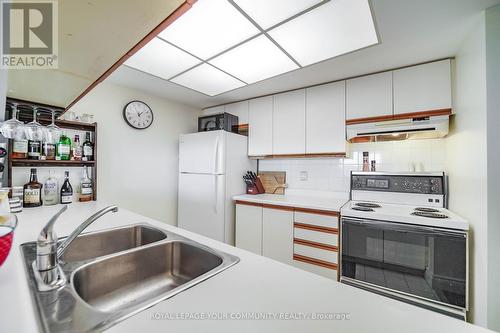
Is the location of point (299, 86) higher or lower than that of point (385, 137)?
higher

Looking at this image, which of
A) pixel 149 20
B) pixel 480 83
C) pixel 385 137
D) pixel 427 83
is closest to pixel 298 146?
pixel 385 137

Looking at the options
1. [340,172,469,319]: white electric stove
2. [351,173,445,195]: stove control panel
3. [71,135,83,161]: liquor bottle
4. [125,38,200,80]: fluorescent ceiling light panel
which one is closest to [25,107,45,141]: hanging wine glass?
[71,135,83,161]: liquor bottle

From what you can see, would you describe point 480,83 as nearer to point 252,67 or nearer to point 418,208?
point 418,208

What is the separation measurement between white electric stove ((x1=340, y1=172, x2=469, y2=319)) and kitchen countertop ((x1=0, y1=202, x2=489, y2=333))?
1.24 m

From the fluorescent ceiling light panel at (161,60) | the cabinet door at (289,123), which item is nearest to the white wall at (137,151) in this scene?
the fluorescent ceiling light panel at (161,60)

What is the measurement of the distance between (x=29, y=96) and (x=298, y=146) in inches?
91.3

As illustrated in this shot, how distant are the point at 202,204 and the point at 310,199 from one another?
136 centimetres

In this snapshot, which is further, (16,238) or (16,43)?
(16,238)

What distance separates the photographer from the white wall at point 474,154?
1.26 m

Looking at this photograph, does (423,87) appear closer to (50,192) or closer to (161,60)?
(161,60)

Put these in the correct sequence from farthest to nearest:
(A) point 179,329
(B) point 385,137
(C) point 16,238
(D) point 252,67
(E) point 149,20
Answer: (B) point 385,137, (D) point 252,67, (C) point 16,238, (E) point 149,20, (A) point 179,329

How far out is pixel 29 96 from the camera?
50.6 inches

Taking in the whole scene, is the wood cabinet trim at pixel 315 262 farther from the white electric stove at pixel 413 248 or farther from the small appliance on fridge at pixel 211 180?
the small appliance on fridge at pixel 211 180

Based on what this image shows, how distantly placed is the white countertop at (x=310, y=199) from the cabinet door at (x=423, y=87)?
3.43 feet
